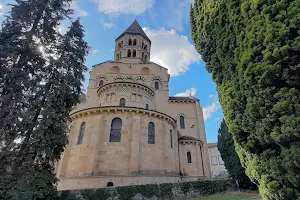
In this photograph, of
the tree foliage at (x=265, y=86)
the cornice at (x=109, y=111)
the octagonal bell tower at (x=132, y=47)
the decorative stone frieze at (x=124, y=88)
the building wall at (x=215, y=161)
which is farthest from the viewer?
the building wall at (x=215, y=161)

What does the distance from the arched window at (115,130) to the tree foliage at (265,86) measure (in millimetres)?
12821

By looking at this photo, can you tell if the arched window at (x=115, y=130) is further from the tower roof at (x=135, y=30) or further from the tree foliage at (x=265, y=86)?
the tower roof at (x=135, y=30)

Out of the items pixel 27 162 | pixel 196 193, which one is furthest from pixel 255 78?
pixel 196 193

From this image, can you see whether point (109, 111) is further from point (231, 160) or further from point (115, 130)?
point (231, 160)

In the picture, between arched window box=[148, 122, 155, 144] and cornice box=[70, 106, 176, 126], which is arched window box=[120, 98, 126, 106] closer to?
cornice box=[70, 106, 176, 126]

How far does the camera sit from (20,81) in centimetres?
928

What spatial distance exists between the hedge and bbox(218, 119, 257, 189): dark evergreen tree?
1.24m

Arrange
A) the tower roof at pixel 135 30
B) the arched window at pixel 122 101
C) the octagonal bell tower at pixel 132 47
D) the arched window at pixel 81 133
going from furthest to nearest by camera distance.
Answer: the tower roof at pixel 135 30 → the octagonal bell tower at pixel 132 47 → the arched window at pixel 122 101 → the arched window at pixel 81 133

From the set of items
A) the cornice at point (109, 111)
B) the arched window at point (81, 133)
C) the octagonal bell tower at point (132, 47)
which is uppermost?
the octagonal bell tower at point (132, 47)

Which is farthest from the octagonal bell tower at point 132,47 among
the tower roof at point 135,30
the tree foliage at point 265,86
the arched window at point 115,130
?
the tree foliage at point 265,86

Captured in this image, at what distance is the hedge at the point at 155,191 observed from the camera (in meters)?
12.7

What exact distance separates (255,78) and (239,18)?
2.25 metres

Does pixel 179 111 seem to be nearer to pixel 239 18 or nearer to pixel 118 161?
pixel 118 161

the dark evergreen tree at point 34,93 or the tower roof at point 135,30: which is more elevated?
the tower roof at point 135,30
